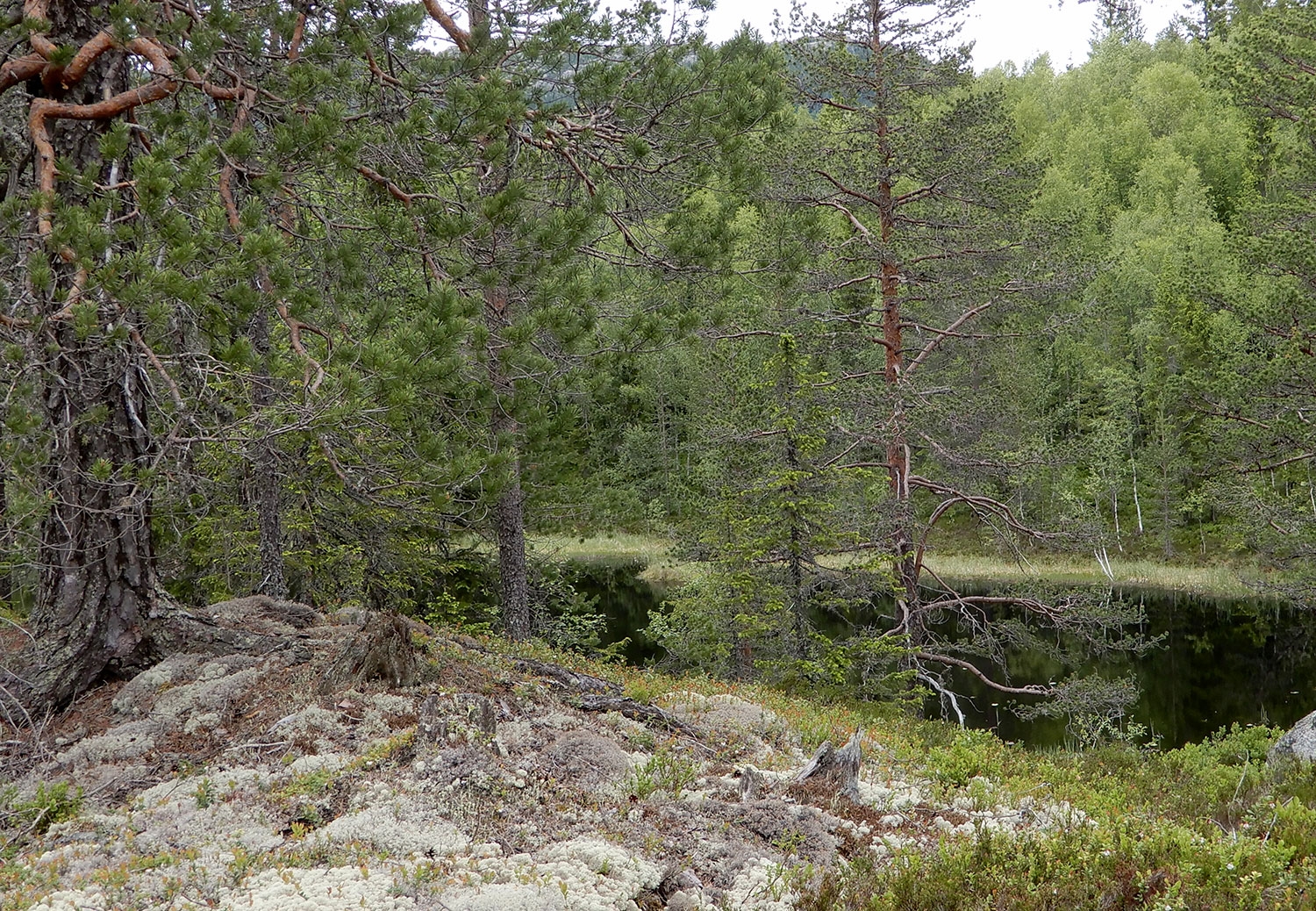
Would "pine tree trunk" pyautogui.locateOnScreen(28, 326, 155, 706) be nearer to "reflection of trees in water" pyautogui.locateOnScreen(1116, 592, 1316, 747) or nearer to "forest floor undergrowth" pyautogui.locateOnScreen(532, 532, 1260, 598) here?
"reflection of trees in water" pyautogui.locateOnScreen(1116, 592, 1316, 747)

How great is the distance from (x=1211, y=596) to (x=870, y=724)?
89.0ft

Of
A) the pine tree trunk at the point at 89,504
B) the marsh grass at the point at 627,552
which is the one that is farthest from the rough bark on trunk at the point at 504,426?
the marsh grass at the point at 627,552

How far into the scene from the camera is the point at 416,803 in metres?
4.77

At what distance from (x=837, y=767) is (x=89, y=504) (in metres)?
5.29

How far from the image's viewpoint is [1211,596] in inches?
1211

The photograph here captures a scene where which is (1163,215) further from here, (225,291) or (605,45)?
(225,291)

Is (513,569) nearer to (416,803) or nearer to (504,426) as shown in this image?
(504,426)

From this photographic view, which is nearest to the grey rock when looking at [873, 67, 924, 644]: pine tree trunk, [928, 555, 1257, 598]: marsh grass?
[873, 67, 924, 644]: pine tree trunk

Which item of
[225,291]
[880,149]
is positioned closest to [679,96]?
[225,291]

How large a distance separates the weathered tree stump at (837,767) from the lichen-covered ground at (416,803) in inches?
3.9

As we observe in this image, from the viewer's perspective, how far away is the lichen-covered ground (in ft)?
13.3

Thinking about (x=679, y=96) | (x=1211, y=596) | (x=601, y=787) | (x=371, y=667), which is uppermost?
(x=679, y=96)

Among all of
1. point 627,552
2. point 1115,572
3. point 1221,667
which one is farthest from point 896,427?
point 627,552

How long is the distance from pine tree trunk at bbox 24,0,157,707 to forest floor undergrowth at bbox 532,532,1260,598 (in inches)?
915
